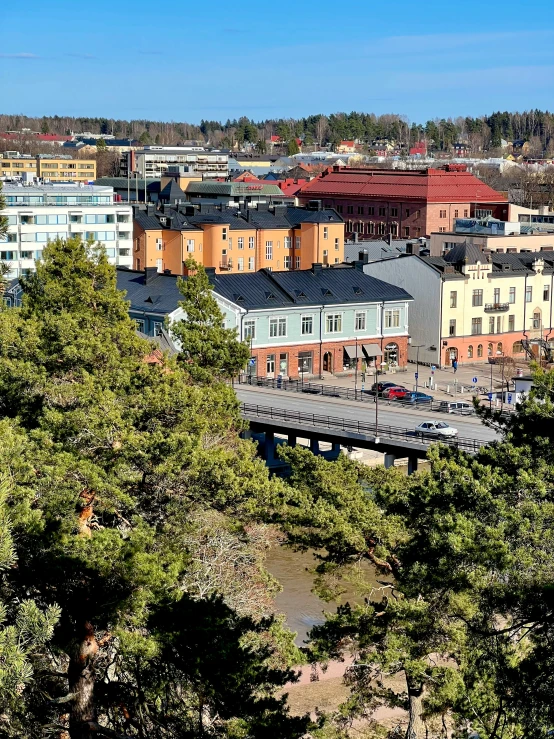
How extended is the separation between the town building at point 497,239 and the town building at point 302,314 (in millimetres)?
10995

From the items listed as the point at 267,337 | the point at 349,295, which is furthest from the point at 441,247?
the point at 267,337

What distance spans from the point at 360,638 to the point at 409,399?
3070 centimetres

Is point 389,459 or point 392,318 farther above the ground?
point 392,318

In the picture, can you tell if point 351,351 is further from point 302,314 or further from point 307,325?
point 302,314

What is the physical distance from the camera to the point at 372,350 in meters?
59.2

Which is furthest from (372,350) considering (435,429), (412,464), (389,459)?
(412,464)

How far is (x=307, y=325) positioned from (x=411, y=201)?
3898cm

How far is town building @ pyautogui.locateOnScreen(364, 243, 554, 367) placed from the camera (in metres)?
62.3

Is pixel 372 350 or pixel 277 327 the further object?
pixel 372 350

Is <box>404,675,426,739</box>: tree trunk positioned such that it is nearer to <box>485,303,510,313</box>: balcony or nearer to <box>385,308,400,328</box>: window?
<box>385,308,400,328</box>: window

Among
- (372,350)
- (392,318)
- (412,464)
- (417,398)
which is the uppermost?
→ (392,318)

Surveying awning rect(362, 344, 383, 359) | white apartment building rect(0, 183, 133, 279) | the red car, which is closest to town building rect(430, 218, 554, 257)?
awning rect(362, 344, 383, 359)

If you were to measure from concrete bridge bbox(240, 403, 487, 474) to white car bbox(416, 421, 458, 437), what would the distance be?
0.28 m

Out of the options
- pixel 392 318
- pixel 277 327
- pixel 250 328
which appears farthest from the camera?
pixel 392 318
